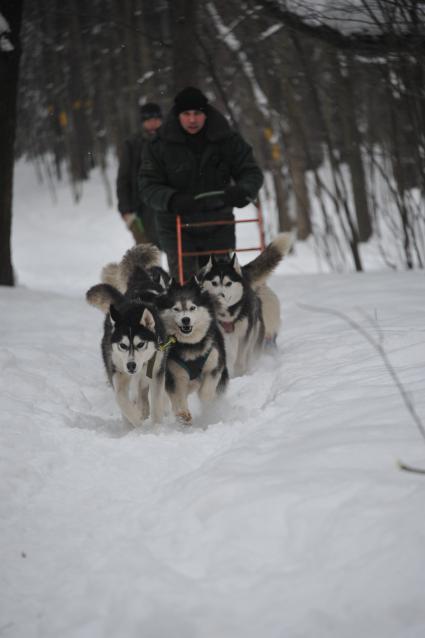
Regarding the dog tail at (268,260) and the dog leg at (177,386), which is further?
the dog tail at (268,260)

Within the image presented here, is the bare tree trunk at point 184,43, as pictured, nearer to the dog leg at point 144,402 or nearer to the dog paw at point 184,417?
the dog leg at point 144,402

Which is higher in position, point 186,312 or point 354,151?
point 354,151

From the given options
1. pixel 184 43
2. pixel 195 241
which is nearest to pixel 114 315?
pixel 195 241

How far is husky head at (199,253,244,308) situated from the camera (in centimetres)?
529

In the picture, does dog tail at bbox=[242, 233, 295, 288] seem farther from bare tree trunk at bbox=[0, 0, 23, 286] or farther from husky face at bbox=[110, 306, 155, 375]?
bare tree trunk at bbox=[0, 0, 23, 286]

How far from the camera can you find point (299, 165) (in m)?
15.2

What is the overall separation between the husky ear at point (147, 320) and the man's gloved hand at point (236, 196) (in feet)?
5.58

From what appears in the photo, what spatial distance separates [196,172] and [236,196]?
0.52 m

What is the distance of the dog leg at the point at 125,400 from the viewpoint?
13.9 ft

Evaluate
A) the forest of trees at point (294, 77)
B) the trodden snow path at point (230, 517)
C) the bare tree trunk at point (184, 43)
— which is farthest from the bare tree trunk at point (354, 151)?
the trodden snow path at point (230, 517)

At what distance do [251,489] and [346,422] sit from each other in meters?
0.72

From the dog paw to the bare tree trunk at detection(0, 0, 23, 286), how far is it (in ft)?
16.9

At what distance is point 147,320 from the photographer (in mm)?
4195

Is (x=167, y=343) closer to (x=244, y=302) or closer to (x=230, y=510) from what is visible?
(x=244, y=302)
